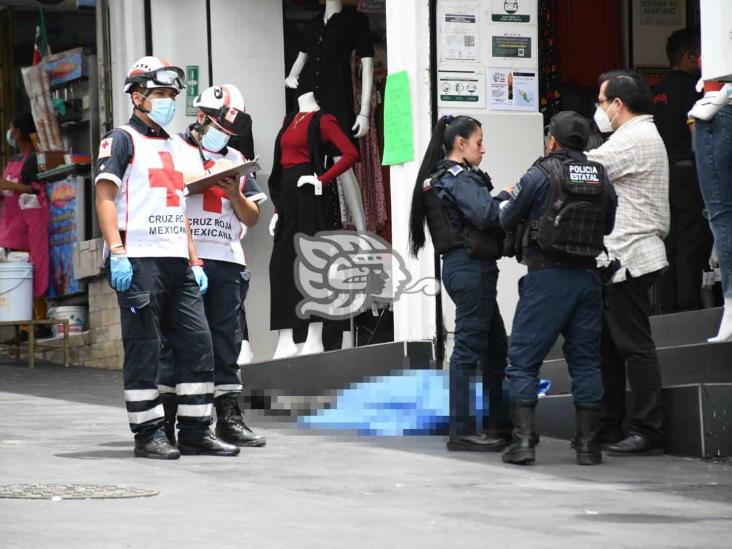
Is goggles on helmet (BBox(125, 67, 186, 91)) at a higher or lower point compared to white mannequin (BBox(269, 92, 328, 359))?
higher

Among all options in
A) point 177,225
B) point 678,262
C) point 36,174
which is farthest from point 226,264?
point 36,174

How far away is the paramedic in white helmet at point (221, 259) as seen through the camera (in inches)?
365

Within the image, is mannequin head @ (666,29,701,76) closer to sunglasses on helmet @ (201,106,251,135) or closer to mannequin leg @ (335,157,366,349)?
mannequin leg @ (335,157,366,349)

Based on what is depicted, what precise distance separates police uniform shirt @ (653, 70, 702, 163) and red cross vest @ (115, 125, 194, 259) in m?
4.41

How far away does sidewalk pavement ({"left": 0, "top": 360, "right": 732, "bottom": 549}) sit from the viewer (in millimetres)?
5914

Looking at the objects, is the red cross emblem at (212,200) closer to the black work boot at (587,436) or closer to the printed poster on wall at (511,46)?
the black work boot at (587,436)

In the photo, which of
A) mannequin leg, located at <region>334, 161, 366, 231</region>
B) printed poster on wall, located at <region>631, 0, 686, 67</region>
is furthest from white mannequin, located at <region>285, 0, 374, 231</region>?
printed poster on wall, located at <region>631, 0, 686, 67</region>

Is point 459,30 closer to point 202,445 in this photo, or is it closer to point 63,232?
point 202,445

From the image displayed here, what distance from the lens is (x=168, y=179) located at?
879cm

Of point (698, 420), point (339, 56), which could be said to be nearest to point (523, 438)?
point (698, 420)

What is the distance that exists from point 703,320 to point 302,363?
311 cm

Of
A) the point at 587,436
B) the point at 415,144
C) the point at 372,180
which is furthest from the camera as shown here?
the point at 372,180

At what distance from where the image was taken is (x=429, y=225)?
30.6ft

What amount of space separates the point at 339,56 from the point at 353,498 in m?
7.19
